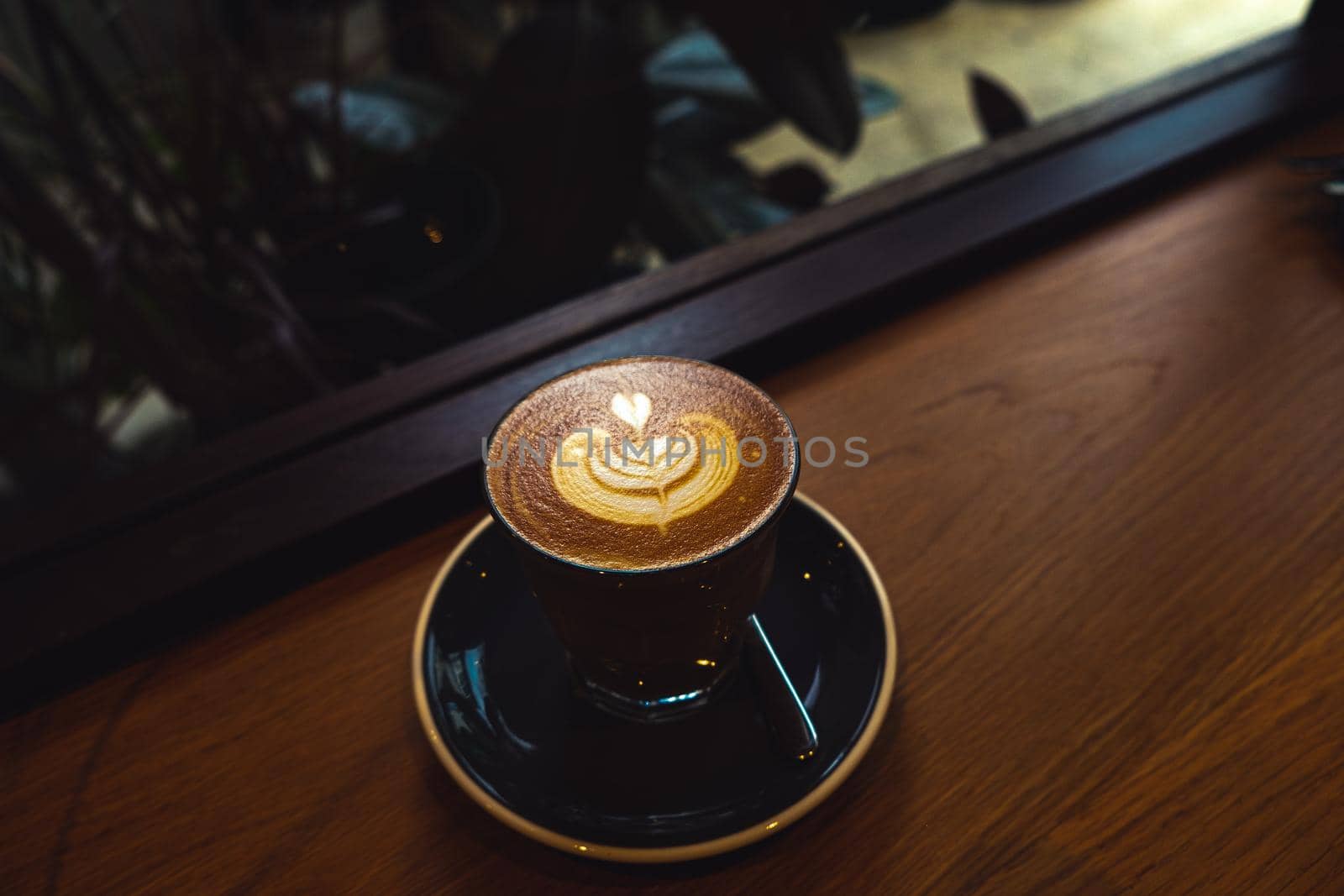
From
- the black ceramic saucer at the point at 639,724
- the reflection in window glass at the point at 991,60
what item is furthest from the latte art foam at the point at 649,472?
the reflection in window glass at the point at 991,60

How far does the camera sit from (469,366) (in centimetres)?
68

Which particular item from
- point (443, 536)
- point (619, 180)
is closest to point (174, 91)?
point (619, 180)

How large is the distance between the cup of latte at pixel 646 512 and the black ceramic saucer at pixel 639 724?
0.03 m

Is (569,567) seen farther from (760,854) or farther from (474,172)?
(474,172)

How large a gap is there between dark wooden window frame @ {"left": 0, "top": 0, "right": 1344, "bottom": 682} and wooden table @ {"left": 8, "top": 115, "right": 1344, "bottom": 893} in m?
0.04

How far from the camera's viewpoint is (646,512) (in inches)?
17.3

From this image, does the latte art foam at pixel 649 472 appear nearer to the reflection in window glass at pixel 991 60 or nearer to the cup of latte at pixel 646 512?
the cup of latte at pixel 646 512

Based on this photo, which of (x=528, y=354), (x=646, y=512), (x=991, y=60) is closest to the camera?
(x=646, y=512)

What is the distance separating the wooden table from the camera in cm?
43

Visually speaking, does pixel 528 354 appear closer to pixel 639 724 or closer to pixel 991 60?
pixel 639 724

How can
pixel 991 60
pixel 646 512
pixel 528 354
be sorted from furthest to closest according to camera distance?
pixel 991 60, pixel 528 354, pixel 646 512

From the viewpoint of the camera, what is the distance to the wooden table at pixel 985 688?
0.43m

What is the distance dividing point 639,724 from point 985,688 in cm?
20

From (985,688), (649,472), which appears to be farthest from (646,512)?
(985,688)
